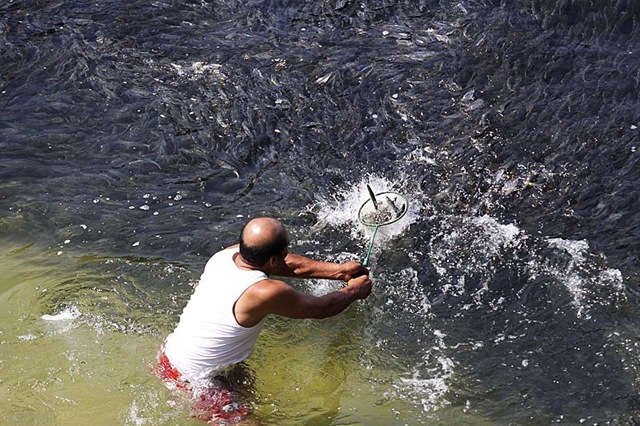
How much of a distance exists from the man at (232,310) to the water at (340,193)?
307 mm

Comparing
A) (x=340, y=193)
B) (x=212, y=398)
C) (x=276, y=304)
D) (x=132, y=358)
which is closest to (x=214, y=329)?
(x=276, y=304)

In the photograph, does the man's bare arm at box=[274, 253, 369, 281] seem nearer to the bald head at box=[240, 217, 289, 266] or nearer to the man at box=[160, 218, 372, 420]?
the man at box=[160, 218, 372, 420]

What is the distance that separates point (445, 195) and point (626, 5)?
3.84m

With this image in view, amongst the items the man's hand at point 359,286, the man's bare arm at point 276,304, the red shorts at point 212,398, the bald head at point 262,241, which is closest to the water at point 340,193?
the red shorts at point 212,398

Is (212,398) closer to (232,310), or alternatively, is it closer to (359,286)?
(232,310)

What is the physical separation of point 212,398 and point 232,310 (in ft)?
2.26

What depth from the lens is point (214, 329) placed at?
5484 mm

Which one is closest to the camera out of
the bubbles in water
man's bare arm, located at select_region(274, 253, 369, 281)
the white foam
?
man's bare arm, located at select_region(274, 253, 369, 281)

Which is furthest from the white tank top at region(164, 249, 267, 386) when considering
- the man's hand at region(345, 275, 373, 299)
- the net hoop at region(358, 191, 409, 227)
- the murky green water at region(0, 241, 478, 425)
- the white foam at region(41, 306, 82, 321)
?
the net hoop at region(358, 191, 409, 227)

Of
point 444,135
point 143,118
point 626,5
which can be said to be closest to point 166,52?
point 143,118

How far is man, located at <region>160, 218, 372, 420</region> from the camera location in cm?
538

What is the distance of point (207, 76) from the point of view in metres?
9.94

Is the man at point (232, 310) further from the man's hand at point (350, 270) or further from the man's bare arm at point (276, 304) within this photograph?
the man's hand at point (350, 270)

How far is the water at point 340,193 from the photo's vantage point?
6219mm
